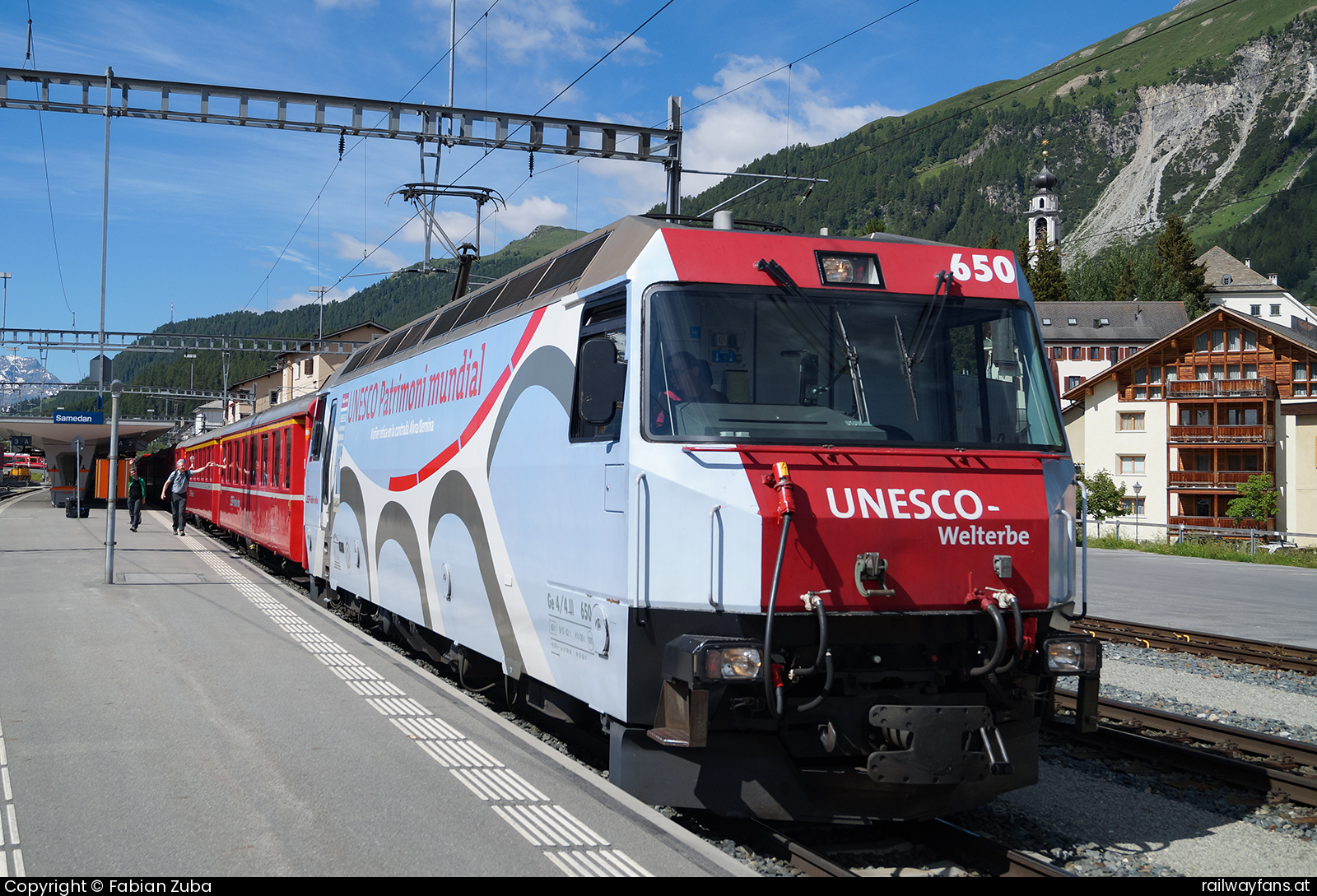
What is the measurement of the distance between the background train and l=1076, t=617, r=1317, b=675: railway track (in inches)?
261

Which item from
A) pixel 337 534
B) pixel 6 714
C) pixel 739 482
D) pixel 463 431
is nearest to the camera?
pixel 739 482

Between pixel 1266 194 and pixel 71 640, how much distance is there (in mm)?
192129

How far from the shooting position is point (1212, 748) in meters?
8.15

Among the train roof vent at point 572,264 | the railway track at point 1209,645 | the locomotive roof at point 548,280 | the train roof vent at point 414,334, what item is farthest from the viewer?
the railway track at point 1209,645

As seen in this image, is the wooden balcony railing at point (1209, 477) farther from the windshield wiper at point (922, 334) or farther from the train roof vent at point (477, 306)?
the windshield wiper at point (922, 334)

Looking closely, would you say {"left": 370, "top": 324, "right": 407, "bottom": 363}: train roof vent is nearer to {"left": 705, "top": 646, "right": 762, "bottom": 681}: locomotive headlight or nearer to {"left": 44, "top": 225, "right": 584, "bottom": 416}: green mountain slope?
{"left": 705, "top": 646, "right": 762, "bottom": 681}: locomotive headlight

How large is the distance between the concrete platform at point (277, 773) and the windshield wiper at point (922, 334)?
2616 mm

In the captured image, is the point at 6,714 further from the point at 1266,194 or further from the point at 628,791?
the point at 1266,194

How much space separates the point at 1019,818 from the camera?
6.30 meters

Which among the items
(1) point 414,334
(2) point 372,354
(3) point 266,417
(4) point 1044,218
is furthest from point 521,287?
(4) point 1044,218

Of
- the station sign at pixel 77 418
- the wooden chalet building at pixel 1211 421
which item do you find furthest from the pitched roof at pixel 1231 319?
the station sign at pixel 77 418

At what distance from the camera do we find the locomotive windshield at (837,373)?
5500 mm

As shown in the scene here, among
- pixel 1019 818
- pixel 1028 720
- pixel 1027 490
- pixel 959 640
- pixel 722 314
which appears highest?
pixel 722 314

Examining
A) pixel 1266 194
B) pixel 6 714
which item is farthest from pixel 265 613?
pixel 1266 194
